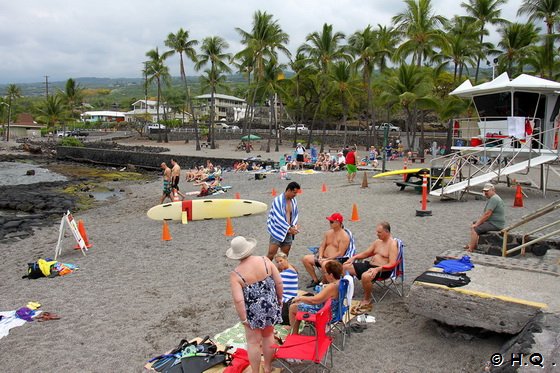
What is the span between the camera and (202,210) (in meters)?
14.6

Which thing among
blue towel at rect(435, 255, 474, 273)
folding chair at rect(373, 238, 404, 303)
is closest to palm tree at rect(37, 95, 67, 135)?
folding chair at rect(373, 238, 404, 303)

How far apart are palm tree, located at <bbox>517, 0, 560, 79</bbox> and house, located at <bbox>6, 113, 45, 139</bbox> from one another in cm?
8370

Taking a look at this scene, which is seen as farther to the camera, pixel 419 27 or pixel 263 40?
pixel 263 40

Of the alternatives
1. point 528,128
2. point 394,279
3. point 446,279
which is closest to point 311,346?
point 446,279

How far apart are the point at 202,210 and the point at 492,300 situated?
10.6 metres

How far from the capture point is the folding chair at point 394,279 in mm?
6855

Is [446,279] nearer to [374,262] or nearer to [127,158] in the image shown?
[374,262]

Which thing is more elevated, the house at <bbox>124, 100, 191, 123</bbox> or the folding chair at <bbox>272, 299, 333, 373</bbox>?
the house at <bbox>124, 100, 191, 123</bbox>

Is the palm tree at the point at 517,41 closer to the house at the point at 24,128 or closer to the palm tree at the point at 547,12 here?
the palm tree at the point at 547,12

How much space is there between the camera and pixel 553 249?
806 cm

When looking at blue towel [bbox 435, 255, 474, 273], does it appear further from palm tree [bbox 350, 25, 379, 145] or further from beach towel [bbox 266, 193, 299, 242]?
palm tree [bbox 350, 25, 379, 145]

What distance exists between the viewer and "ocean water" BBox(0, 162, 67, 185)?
106 ft

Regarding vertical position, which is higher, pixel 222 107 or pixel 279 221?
pixel 222 107

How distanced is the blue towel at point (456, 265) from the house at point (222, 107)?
95873 millimetres
